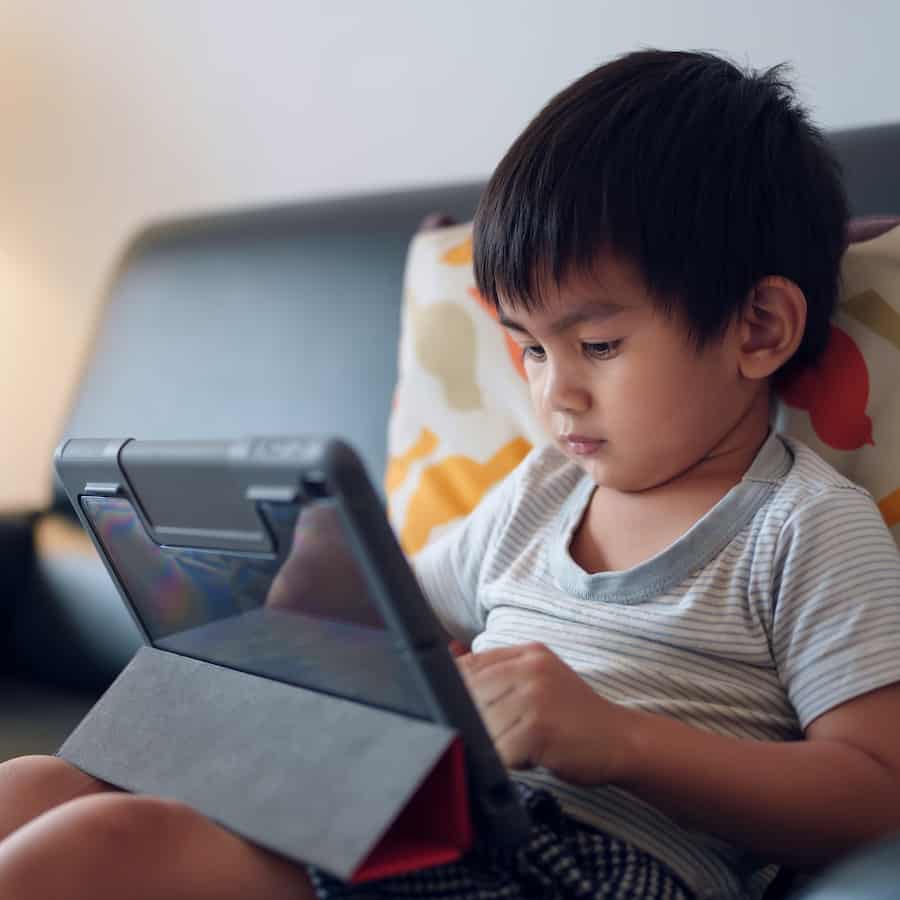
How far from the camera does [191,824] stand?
602 millimetres

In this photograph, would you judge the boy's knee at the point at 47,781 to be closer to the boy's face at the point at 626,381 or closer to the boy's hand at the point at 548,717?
the boy's hand at the point at 548,717

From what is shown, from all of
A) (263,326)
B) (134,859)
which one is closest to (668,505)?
(134,859)

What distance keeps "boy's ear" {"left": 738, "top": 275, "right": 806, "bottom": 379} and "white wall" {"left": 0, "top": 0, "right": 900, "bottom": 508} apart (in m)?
0.51

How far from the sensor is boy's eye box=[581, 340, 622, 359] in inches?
29.9

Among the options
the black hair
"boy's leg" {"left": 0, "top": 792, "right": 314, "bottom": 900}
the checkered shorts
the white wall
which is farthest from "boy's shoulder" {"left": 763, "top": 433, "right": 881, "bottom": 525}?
the white wall

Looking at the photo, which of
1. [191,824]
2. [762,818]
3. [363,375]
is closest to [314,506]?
[191,824]

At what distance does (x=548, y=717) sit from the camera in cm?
63

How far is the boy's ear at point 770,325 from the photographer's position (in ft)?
2.54

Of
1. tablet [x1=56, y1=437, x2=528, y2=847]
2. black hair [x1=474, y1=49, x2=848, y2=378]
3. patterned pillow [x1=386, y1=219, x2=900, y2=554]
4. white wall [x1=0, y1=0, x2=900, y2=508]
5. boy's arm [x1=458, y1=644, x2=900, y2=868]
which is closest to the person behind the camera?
tablet [x1=56, y1=437, x2=528, y2=847]

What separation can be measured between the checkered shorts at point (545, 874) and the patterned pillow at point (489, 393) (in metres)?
0.31

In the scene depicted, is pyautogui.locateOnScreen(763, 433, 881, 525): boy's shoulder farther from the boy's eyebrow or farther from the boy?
the boy's eyebrow

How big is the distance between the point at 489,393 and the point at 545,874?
0.55m

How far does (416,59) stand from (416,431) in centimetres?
66

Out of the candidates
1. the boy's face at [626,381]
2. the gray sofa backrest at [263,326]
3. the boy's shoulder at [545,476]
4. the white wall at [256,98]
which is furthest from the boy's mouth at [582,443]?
the white wall at [256,98]
